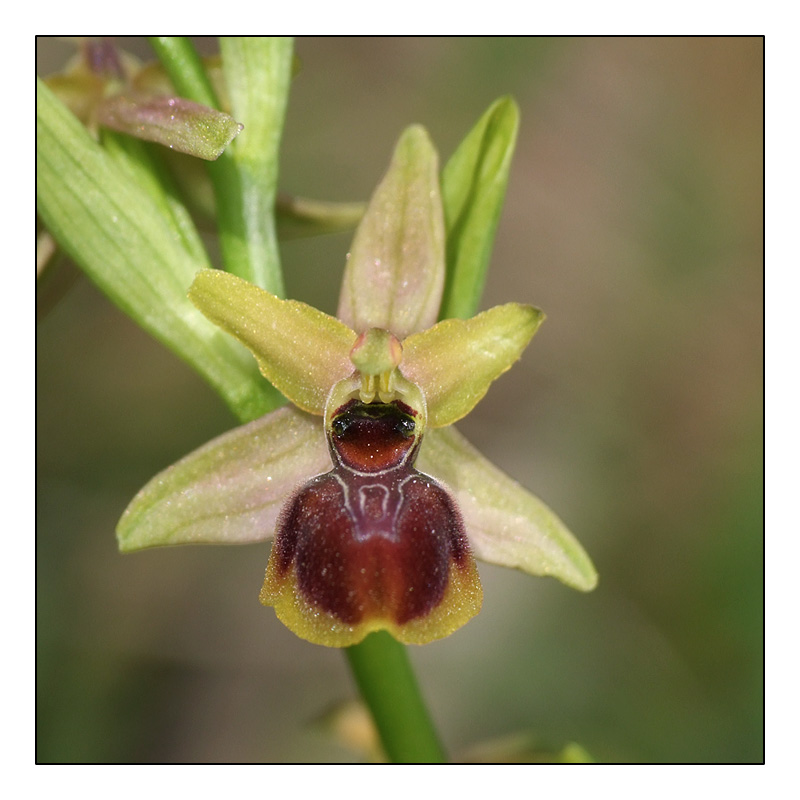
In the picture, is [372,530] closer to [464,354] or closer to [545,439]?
[464,354]

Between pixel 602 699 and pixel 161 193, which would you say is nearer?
pixel 161 193

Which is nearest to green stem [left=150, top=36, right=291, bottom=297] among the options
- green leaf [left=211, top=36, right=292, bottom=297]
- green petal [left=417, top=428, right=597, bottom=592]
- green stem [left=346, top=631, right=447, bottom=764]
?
green leaf [left=211, top=36, right=292, bottom=297]

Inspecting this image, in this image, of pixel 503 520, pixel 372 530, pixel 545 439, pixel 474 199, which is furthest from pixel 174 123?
pixel 545 439

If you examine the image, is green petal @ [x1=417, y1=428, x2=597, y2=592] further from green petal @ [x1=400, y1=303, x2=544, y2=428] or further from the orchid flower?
green petal @ [x1=400, y1=303, x2=544, y2=428]

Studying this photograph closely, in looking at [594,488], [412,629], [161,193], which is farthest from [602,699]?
→ [161,193]

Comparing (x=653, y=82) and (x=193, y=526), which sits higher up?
(x=653, y=82)

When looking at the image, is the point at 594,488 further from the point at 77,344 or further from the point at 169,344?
the point at 169,344
